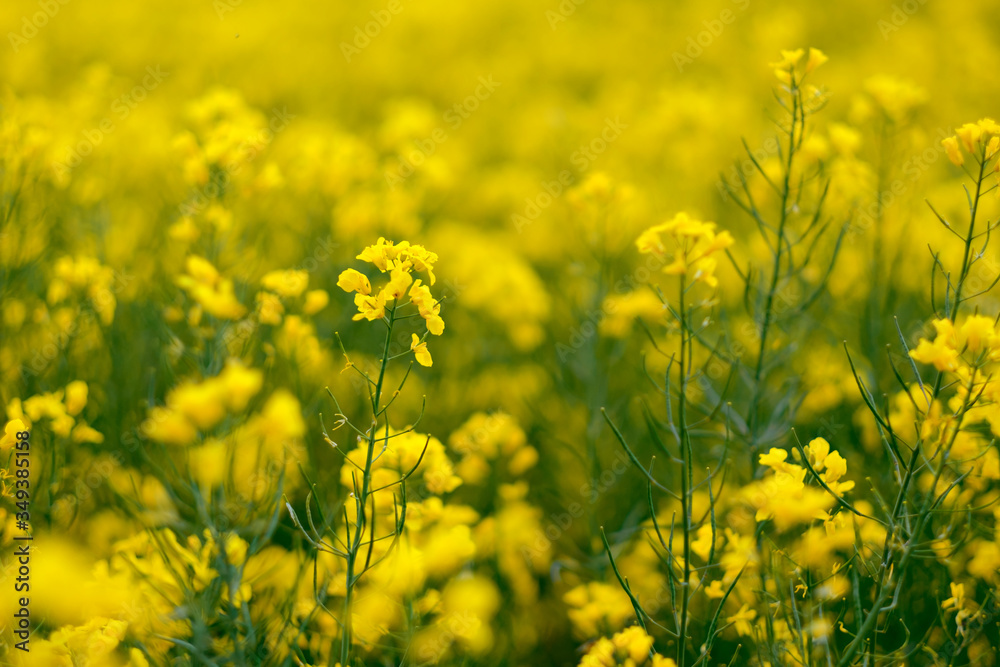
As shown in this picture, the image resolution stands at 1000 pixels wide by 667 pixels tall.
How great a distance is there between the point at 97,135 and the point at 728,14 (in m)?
8.34

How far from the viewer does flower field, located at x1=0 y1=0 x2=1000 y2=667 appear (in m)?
1.90

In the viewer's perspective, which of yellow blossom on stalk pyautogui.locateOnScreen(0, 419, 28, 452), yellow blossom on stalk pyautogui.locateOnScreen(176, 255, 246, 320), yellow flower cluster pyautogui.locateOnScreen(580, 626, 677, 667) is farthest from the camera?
yellow blossom on stalk pyautogui.locateOnScreen(176, 255, 246, 320)

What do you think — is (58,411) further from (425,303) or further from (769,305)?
(769,305)

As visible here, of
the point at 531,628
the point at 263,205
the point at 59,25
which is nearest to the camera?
the point at 531,628

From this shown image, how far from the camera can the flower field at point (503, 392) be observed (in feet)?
6.23

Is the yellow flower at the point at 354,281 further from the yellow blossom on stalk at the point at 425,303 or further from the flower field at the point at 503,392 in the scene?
the yellow blossom on stalk at the point at 425,303

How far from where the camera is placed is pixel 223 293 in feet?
7.48

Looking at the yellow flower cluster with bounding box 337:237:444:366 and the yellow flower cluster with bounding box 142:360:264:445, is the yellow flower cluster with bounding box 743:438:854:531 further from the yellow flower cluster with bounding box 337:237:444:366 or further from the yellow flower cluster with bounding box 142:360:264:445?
the yellow flower cluster with bounding box 142:360:264:445

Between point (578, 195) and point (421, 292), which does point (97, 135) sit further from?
point (421, 292)

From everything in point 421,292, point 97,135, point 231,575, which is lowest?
point 231,575

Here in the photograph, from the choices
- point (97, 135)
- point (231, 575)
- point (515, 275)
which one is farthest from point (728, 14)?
point (231, 575)

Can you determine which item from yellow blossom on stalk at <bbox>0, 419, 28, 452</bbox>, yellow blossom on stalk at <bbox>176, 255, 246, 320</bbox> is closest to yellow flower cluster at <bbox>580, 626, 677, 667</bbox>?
yellow blossom on stalk at <bbox>176, 255, 246, 320</bbox>

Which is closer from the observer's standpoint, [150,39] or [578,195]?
[578,195]

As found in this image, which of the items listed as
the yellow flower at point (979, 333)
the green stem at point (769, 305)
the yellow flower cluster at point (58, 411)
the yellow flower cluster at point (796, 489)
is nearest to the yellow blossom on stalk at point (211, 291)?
the yellow flower cluster at point (58, 411)
